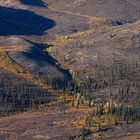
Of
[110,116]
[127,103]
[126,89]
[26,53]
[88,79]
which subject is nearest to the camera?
[110,116]

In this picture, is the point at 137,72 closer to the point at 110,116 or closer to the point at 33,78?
the point at 33,78

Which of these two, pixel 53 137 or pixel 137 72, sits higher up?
pixel 137 72

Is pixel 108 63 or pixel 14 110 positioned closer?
pixel 14 110

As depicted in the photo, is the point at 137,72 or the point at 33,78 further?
the point at 137,72

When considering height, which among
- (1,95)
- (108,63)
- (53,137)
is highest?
(108,63)

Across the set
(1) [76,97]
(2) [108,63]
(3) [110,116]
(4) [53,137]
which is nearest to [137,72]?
(2) [108,63]

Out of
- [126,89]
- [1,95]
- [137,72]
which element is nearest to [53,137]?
[1,95]

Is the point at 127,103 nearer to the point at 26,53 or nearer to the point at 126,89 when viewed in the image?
the point at 126,89

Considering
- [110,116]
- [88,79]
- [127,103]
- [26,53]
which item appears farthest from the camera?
[26,53]

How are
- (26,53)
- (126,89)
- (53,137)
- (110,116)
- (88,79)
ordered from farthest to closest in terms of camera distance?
(26,53), (88,79), (126,89), (110,116), (53,137)
